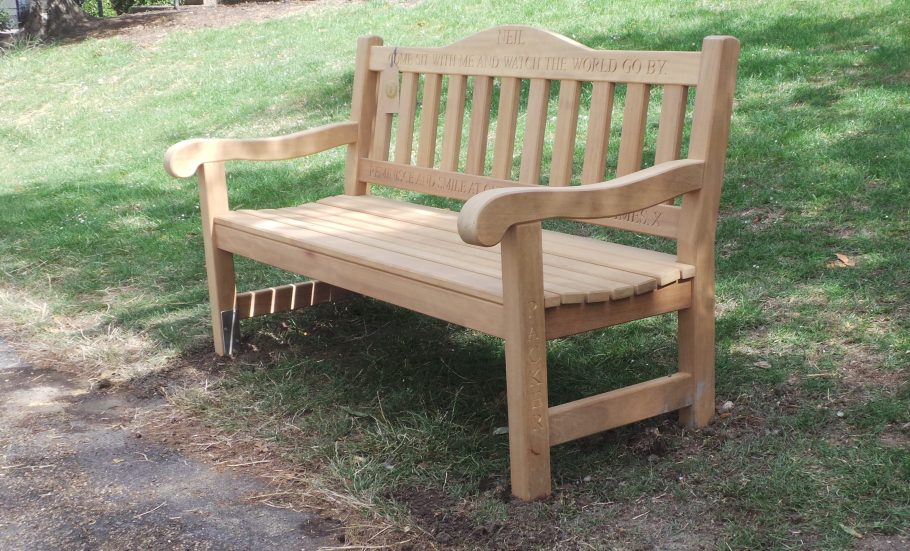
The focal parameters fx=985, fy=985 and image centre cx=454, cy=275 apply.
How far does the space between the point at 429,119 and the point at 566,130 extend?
30.2 inches

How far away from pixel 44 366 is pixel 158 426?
0.94 metres

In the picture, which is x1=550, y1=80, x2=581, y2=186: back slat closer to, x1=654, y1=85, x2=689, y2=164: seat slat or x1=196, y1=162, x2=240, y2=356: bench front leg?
x1=654, y1=85, x2=689, y2=164: seat slat

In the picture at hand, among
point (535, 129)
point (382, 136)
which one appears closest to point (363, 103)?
point (382, 136)

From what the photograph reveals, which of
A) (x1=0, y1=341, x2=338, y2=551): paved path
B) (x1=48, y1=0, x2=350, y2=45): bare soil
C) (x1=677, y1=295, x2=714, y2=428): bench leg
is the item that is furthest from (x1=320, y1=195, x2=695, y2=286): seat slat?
(x1=48, y1=0, x2=350, y2=45): bare soil

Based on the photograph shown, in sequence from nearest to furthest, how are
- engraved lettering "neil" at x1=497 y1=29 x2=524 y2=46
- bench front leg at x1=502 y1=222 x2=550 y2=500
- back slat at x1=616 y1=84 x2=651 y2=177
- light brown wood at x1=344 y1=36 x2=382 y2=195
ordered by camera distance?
bench front leg at x1=502 y1=222 x2=550 y2=500 → back slat at x1=616 y1=84 x2=651 y2=177 → engraved lettering "neil" at x1=497 y1=29 x2=524 y2=46 → light brown wood at x1=344 y1=36 x2=382 y2=195

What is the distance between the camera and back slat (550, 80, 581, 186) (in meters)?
3.16

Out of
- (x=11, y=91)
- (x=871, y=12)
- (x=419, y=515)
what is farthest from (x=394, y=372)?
(x=11, y=91)

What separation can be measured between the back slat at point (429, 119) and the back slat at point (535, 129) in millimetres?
548

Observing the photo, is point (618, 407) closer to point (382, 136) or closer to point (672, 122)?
point (672, 122)

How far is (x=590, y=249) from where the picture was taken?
10.0 feet

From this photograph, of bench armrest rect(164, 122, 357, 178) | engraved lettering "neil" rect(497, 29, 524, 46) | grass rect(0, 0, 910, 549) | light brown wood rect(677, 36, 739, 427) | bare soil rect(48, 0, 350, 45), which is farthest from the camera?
bare soil rect(48, 0, 350, 45)

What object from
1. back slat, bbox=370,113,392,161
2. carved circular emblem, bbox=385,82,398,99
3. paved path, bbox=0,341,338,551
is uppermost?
carved circular emblem, bbox=385,82,398,99

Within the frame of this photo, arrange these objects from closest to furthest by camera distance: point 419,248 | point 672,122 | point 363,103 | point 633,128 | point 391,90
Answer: point 672,122, point 633,128, point 419,248, point 391,90, point 363,103

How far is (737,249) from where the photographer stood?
4195 mm
